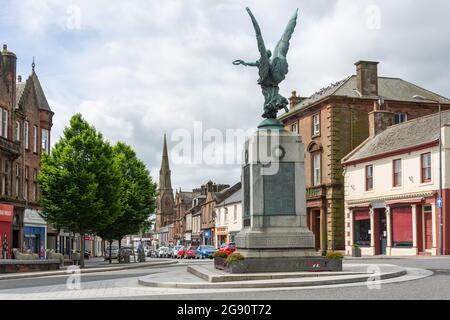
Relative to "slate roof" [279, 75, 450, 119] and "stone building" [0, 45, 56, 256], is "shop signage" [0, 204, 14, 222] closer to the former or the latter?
"stone building" [0, 45, 56, 256]

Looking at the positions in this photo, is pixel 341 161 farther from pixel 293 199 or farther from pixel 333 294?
pixel 333 294

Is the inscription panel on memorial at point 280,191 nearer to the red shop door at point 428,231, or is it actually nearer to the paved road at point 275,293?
the paved road at point 275,293

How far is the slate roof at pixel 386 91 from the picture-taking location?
180 feet

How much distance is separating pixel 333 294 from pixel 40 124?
4234 cm

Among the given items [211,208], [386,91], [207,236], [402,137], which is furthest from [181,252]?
[402,137]

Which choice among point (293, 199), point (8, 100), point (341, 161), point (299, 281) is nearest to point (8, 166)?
point (8, 100)

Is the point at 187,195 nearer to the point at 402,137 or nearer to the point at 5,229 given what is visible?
the point at 402,137

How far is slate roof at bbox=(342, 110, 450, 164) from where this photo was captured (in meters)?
42.2

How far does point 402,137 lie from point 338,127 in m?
8.69

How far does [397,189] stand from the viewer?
145 feet

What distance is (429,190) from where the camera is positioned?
1591 inches

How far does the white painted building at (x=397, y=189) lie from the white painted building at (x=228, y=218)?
30934 mm

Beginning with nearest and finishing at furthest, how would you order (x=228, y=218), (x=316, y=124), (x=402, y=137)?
(x=402, y=137) < (x=316, y=124) < (x=228, y=218)

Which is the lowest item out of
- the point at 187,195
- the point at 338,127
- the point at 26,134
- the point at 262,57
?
the point at 187,195
